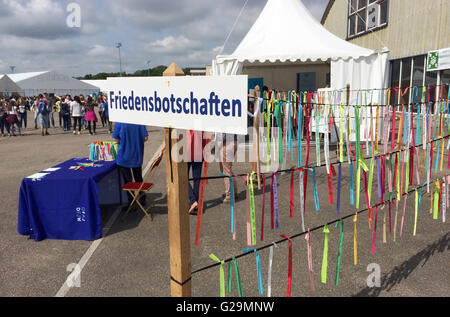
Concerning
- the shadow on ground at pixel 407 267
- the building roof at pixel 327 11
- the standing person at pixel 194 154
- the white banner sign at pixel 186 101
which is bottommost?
the shadow on ground at pixel 407 267

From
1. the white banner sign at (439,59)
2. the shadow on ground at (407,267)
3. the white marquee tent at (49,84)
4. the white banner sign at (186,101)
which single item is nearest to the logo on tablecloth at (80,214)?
the white banner sign at (186,101)

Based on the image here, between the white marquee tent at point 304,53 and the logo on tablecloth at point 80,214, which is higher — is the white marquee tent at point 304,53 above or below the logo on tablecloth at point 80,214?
above

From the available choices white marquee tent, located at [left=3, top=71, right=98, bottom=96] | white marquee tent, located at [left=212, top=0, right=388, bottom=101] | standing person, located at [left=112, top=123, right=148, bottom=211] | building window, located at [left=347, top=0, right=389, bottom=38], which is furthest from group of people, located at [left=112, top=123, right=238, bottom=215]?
white marquee tent, located at [left=3, top=71, right=98, bottom=96]

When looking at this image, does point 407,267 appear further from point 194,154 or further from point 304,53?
point 304,53

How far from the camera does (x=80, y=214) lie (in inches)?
170

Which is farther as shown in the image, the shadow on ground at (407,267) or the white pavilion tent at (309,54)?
the white pavilion tent at (309,54)

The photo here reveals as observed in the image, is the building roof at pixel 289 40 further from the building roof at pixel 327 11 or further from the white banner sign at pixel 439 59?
the building roof at pixel 327 11

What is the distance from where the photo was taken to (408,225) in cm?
458

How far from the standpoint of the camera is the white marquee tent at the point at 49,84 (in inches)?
1679

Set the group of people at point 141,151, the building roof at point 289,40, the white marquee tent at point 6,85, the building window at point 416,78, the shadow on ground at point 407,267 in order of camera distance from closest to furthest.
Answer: the shadow on ground at point 407,267
the group of people at point 141,151
the building roof at point 289,40
the building window at point 416,78
the white marquee tent at point 6,85

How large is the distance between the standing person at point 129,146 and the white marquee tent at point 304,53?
18.7ft

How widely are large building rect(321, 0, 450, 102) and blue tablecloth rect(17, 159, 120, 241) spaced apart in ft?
29.1

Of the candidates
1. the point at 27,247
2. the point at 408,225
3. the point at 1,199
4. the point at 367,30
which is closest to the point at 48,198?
the point at 27,247

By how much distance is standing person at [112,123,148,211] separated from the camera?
197 inches
